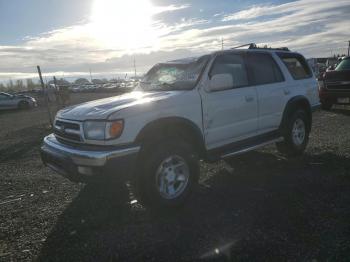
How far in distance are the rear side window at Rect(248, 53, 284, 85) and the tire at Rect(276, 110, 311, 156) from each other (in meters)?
0.78

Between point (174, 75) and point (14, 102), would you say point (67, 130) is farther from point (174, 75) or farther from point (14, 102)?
point (14, 102)

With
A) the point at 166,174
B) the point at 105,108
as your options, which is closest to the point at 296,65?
the point at 166,174

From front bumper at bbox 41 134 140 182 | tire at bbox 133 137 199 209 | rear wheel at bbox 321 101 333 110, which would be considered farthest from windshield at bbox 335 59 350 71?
front bumper at bbox 41 134 140 182

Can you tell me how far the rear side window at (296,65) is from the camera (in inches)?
250

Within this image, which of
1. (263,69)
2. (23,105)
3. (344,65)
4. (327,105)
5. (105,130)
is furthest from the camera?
(23,105)

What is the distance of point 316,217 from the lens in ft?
12.6

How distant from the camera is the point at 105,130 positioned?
3.79 m

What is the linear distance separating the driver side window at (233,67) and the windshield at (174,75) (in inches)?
8.0

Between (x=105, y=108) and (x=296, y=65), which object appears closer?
(x=105, y=108)

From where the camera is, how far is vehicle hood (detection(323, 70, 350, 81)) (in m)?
11.6

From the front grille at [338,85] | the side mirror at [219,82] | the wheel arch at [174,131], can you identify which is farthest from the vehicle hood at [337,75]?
the wheel arch at [174,131]

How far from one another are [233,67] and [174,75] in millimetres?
919

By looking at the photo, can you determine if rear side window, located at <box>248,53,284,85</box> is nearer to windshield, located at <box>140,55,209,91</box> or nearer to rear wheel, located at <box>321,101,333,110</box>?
windshield, located at <box>140,55,209,91</box>

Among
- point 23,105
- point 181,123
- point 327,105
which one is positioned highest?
point 181,123
